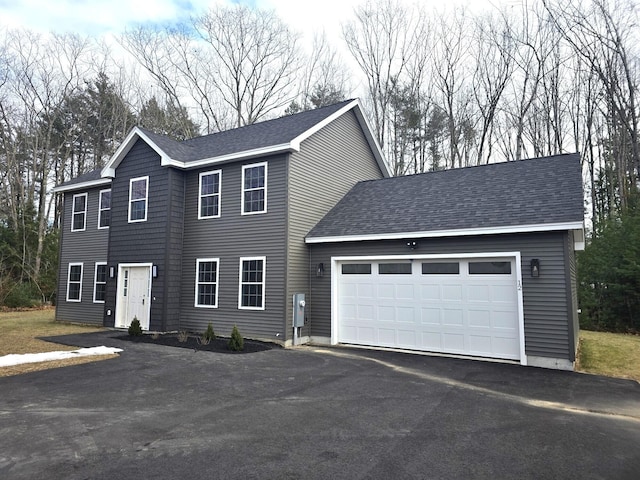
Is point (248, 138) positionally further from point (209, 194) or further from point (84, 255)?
point (84, 255)

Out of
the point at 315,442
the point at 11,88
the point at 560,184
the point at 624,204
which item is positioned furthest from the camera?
the point at 11,88

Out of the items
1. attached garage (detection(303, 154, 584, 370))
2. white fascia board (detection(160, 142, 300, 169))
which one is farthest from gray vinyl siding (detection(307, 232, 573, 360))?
white fascia board (detection(160, 142, 300, 169))

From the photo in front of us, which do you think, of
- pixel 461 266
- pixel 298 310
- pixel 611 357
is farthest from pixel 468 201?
pixel 298 310

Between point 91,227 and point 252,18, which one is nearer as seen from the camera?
point 91,227

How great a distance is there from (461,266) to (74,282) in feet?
45.3

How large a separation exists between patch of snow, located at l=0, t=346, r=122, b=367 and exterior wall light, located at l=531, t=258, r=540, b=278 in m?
9.24

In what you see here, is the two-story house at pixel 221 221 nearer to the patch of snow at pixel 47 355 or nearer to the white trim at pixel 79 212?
the white trim at pixel 79 212

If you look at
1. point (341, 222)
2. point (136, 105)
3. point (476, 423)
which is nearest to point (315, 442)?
point (476, 423)

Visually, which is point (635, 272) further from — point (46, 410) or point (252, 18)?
point (252, 18)

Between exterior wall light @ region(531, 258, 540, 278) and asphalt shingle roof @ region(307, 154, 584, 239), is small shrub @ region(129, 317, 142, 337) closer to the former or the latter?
asphalt shingle roof @ region(307, 154, 584, 239)

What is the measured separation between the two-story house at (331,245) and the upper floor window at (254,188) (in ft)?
0.14

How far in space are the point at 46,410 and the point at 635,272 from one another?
15695 mm

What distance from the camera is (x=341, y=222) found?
39.7 ft

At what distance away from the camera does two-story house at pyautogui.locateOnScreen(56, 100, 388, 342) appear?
1158 centimetres
